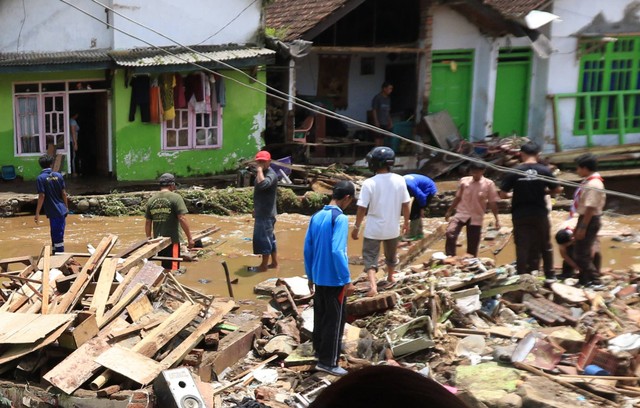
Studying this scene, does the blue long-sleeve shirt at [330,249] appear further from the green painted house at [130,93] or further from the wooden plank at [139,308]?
the green painted house at [130,93]

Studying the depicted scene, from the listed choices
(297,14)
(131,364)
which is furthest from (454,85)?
(131,364)

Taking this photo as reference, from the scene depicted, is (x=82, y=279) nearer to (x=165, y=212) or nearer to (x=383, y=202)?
(x=165, y=212)

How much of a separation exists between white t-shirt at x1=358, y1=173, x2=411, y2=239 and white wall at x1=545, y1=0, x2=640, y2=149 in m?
11.9

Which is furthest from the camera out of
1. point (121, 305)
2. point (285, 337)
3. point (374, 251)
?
point (374, 251)

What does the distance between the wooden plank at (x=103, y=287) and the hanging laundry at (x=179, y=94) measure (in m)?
9.73

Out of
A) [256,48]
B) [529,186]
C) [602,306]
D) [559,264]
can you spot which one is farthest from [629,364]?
[256,48]

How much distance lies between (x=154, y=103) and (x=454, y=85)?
A: 24.4 feet

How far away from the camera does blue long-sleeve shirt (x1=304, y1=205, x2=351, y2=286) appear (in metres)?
8.22

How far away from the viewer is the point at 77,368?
7.74m

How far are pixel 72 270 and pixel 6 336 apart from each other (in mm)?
1962

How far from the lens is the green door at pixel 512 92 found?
21516 millimetres

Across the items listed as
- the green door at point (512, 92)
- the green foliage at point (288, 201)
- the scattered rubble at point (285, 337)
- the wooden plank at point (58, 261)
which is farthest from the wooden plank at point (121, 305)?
the green door at point (512, 92)

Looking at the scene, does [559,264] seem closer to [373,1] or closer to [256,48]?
[256,48]

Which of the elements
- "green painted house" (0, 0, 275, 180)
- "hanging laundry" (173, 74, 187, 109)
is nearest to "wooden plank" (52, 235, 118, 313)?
"green painted house" (0, 0, 275, 180)
